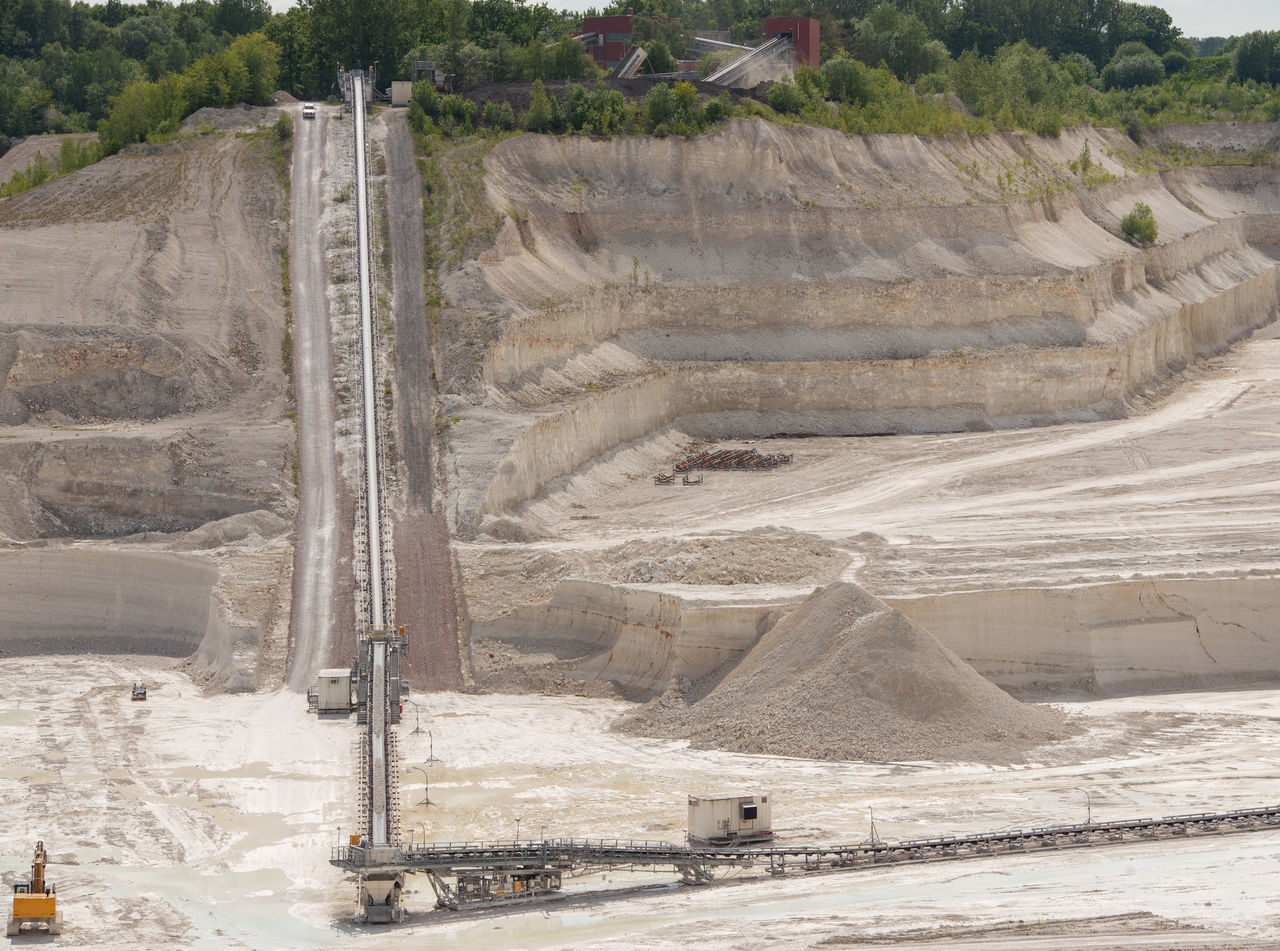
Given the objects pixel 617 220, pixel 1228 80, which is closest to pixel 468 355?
pixel 617 220

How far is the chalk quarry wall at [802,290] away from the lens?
70.6m

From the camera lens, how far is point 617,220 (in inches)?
2945

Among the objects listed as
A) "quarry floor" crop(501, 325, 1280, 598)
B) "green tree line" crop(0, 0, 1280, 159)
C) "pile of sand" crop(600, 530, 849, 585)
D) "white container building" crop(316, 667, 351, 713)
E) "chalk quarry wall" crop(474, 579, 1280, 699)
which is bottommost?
"white container building" crop(316, 667, 351, 713)

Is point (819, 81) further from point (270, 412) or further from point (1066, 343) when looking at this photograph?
point (270, 412)

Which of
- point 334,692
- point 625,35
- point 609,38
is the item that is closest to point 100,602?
point 334,692

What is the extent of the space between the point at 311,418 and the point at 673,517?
39.1ft

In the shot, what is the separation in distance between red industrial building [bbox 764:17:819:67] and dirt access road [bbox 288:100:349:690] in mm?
25805

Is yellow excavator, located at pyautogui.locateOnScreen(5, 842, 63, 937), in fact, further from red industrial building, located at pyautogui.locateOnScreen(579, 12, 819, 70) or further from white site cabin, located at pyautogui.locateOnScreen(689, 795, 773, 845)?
red industrial building, located at pyautogui.locateOnScreen(579, 12, 819, 70)

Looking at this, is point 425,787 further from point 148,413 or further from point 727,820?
point 148,413

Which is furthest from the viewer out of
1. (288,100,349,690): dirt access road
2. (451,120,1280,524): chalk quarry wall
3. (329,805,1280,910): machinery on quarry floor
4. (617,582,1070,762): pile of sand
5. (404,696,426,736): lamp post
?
(451,120,1280,524): chalk quarry wall

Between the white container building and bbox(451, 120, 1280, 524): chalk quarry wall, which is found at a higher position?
bbox(451, 120, 1280, 524): chalk quarry wall

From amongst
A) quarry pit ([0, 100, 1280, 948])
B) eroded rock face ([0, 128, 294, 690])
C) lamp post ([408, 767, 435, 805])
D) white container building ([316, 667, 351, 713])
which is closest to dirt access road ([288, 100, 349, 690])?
quarry pit ([0, 100, 1280, 948])

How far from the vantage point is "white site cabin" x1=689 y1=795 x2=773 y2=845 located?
36.5 meters

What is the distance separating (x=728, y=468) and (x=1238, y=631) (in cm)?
2117
